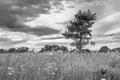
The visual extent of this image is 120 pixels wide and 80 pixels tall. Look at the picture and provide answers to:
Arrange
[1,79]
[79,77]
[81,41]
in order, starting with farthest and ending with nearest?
[81,41] → [79,77] → [1,79]

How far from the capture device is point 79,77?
174 inches

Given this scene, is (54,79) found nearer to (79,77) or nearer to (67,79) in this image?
(67,79)

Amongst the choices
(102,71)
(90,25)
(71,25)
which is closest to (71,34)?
(71,25)

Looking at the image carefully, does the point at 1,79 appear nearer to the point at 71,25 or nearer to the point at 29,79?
the point at 29,79

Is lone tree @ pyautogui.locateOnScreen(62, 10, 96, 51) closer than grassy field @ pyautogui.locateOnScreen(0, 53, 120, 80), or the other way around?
grassy field @ pyautogui.locateOnScreen(0, 53, 120, 80)

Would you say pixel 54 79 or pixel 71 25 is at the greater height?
pixel 71 25

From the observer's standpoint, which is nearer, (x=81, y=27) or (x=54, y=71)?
(x=54, y=71)

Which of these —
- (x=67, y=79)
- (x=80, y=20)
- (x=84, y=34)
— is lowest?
(x=67, y=79)

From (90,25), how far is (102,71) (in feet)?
98.6

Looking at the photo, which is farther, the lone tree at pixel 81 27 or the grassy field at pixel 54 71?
the lone tree at pixel 81 27

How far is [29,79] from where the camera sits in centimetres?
389

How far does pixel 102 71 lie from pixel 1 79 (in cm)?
257

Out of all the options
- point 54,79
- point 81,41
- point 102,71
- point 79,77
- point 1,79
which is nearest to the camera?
point 1,79

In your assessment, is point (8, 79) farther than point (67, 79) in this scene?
No
